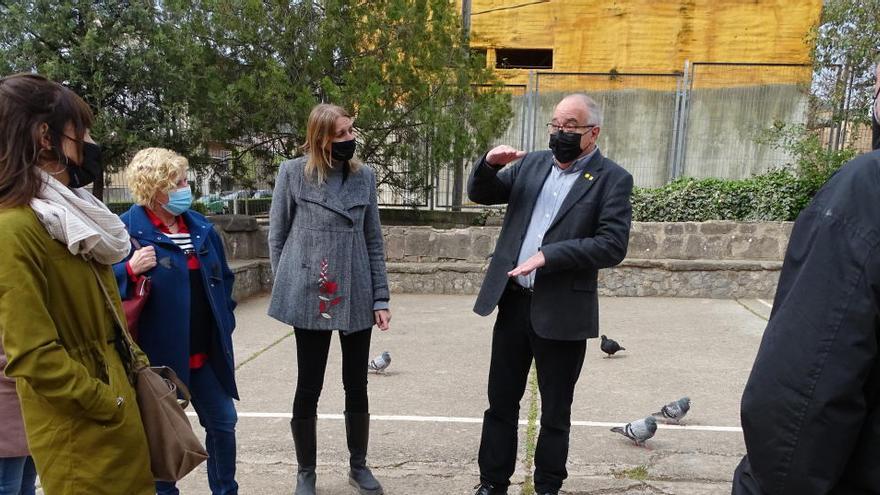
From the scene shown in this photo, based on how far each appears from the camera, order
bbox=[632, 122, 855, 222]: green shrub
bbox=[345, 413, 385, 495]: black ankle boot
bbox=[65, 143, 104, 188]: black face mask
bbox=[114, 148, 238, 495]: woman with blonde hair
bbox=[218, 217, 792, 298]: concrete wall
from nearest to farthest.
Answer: bbox=[65, 143, 104, 188]: black face mask → bbox=[114, 148, 238, 495]: woman with blonde hair → bbox=[345, 413, 385, 495]: black ankle boot → bbox=[218, 217, 792, 298]: concrete wall → bbox=[632, 122, 855, 222]: green shrub

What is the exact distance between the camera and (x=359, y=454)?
125 inches

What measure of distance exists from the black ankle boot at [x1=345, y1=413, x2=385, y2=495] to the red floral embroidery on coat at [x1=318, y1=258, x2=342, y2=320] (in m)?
0.64

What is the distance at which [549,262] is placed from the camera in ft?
8.75

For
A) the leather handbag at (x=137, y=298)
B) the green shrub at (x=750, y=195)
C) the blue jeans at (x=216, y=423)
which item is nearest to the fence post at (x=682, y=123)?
the green shrub at (x=750, y=195)

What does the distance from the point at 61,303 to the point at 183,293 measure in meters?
0.80

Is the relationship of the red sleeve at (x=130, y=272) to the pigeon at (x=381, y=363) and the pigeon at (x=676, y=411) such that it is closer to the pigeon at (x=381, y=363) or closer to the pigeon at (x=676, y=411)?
the pigeon at (x=381, y=363)

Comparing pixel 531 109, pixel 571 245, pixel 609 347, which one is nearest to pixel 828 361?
pixel 571 245

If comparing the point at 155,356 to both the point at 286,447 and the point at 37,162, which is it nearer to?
the point at 37,162

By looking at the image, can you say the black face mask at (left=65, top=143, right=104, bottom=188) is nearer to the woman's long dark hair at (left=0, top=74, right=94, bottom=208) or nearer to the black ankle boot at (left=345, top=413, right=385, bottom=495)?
the woman's long dark hair at (left=0, top=74, right=94, bottom=208)

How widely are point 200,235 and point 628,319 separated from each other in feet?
18.8

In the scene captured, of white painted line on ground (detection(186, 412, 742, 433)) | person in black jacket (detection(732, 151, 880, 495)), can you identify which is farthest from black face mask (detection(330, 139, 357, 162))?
person in black jacket (detection(732, 151, 880, 495))

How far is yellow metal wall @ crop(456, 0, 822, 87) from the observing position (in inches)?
579

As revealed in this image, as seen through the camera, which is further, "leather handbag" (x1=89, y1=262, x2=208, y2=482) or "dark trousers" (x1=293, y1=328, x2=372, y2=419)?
"dark trousers" (x1=293, y1=328, x2=372, y2=419)

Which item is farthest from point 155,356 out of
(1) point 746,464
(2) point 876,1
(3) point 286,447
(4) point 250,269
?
(2) point 876,1
